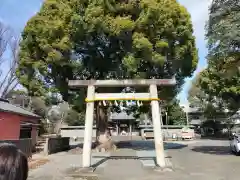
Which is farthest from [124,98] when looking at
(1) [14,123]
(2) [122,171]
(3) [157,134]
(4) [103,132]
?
(4) [103,132]

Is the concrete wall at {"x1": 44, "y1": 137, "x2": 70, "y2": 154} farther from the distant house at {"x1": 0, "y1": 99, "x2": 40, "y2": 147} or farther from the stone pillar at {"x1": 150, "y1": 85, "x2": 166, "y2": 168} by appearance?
the stone pillar at {"x1": 150, "y1": 85, "x2": 166, "y2": 168}

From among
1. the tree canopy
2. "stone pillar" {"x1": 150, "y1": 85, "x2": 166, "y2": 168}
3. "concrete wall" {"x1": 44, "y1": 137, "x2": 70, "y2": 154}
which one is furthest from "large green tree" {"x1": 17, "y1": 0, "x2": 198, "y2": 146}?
"stone pillar" {"x1": 150, "y1": 85, "x2": 166, "y2": 168}

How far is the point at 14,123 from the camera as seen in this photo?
55.1ft

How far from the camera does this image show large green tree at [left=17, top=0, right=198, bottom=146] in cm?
1672

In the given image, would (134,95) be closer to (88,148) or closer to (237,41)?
(88,148)

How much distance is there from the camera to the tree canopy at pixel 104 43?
16.7 m

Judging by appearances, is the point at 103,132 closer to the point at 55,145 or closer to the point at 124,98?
the point at 55,145

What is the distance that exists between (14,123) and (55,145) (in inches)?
159

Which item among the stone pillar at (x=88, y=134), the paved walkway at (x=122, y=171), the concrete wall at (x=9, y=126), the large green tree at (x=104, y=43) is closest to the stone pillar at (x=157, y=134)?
the paved walkway at (x=122, y=171)

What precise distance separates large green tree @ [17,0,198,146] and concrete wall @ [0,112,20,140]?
3.39 metres

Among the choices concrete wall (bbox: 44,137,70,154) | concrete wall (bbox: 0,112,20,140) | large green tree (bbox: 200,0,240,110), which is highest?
large green tree (bbox: 200,0,240,110)

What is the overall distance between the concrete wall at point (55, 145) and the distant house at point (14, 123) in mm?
1677

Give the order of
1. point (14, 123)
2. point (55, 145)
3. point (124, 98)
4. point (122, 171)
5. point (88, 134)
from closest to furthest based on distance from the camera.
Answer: point (122, 171) → point (88, 134) → point (124, 98) → point (14, 123) → point (55, 145)

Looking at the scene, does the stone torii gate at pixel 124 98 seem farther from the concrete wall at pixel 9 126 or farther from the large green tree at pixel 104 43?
the concrete wall at pixel 9 126
